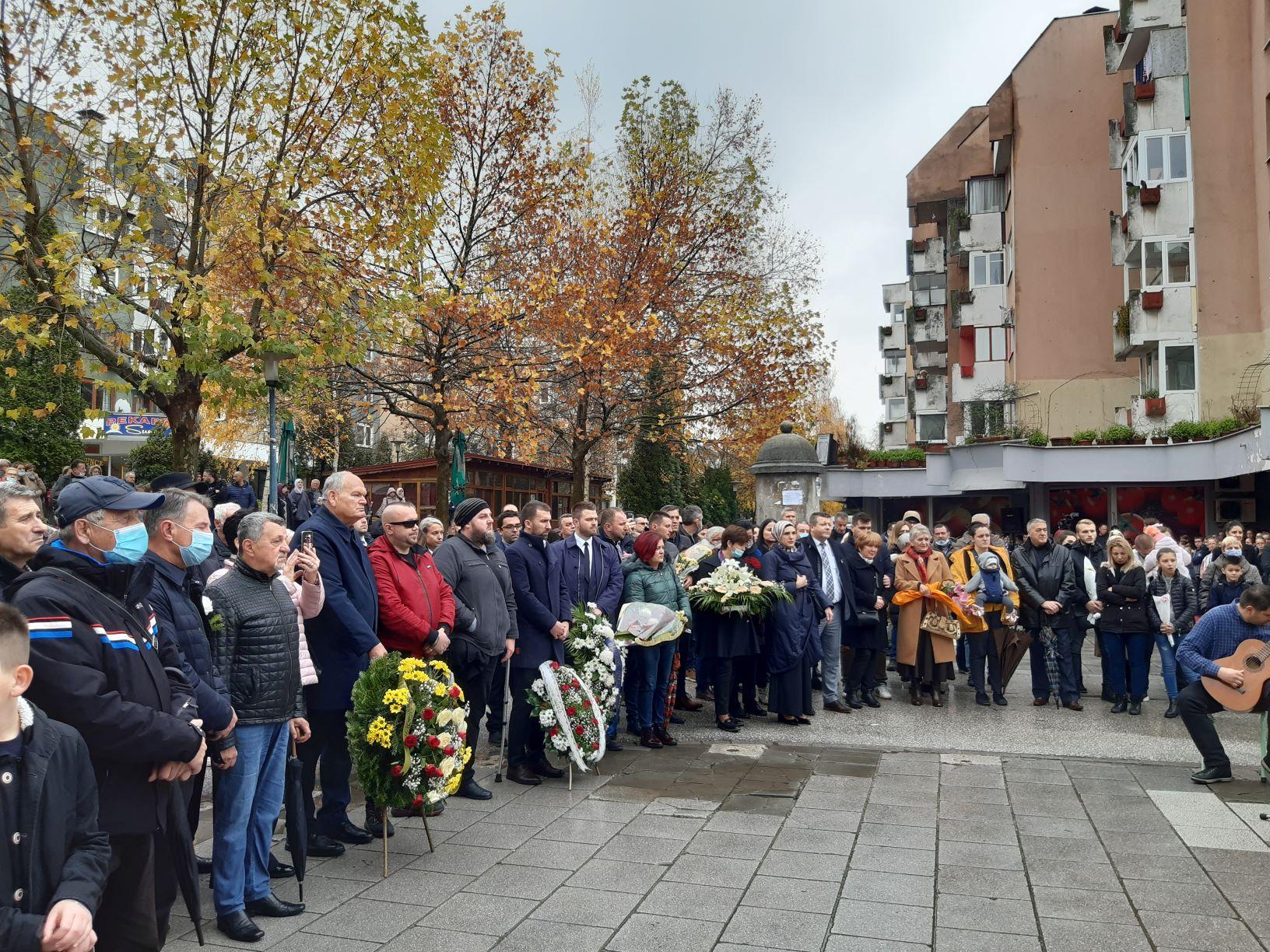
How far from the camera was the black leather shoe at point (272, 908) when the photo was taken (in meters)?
5.18

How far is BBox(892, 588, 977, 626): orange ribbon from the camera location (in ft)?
39.0

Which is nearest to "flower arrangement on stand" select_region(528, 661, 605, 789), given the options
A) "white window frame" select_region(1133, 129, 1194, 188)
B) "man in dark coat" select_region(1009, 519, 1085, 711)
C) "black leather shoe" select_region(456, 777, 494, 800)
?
"black leather shoe" select_region(456, 777, 494, 800)

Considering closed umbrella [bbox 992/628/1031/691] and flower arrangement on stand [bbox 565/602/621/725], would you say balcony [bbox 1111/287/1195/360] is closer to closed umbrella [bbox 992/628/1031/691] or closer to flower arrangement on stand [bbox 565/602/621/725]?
closed umbrella [bbox 992/628/1031/691]

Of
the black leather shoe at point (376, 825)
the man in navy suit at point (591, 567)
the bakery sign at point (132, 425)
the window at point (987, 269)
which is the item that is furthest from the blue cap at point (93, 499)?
the window at point (987, 269)

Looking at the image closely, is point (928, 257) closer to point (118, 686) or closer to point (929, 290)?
point (929, 290)

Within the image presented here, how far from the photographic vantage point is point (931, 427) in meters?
51.7

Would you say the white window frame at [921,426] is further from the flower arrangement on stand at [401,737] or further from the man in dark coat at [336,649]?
the flower arrangement on stand at [401,737]

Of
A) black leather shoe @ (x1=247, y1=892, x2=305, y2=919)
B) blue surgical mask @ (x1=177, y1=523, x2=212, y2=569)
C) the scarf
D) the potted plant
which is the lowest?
black leather shoe @ (x1=247, y1=892, x2=305, y2=919)

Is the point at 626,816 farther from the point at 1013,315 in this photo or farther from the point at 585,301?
the point at 1013,315

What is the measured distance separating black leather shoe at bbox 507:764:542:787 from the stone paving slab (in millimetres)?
121

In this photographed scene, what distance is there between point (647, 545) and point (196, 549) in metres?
5.44

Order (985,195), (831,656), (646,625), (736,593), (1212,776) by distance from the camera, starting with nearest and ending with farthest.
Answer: (1212,776) < (646,625) < (736,593) < (831,656) < (985,195)

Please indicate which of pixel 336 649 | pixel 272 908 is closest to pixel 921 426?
pixel 336 649

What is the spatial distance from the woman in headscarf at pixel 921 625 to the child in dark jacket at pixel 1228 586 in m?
3.10
